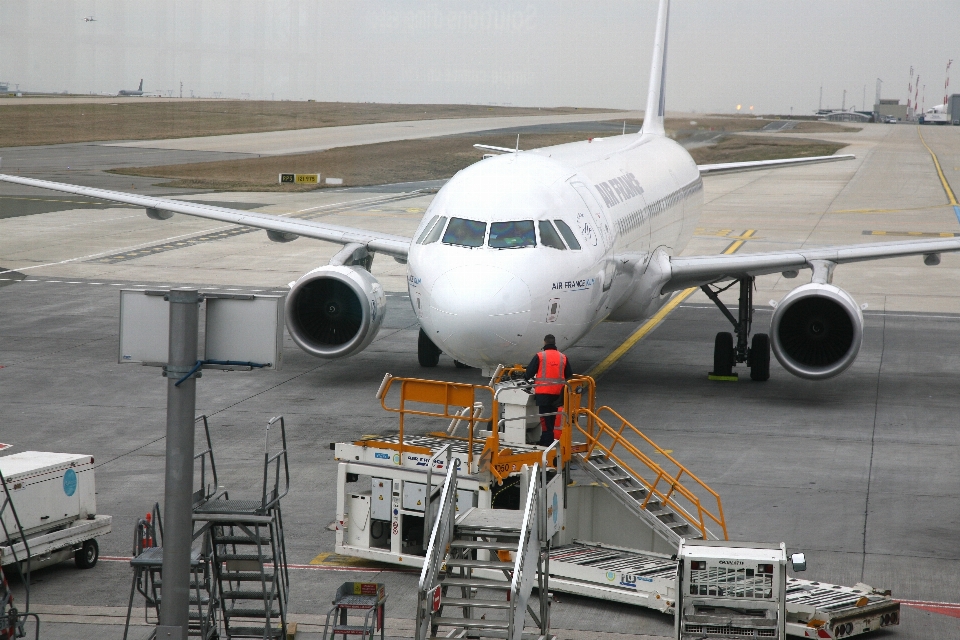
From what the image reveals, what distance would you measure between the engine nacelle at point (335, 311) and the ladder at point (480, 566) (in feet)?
33.0

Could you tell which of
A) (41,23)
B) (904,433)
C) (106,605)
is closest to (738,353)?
(904,433)

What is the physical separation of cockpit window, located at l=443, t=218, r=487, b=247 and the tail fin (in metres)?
16.4

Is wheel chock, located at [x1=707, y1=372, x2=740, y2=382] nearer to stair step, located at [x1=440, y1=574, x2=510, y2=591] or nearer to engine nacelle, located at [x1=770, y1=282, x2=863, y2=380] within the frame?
engine nacelle, located at [x1=770, y1=282, x2=863, y2=380]

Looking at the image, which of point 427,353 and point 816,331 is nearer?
point 816,331

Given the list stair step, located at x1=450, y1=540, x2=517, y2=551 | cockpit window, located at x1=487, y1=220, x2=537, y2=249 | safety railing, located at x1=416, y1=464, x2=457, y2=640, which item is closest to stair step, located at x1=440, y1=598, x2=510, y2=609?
safety railing, located at x1=416, y1=464, x2=457, y2=640

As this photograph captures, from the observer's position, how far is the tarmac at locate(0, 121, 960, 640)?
12.4 metres

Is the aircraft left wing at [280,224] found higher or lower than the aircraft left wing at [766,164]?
lower

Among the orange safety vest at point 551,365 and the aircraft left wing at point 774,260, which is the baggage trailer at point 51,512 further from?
the aircraft left wing at point 774,260

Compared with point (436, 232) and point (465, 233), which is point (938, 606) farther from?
point (436, 232)

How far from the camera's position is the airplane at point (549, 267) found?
16.5 m

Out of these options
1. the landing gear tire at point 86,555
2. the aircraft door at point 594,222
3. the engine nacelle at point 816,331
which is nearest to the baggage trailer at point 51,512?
the landing gear tire at point 86,555

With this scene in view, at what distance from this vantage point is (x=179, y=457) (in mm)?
8445

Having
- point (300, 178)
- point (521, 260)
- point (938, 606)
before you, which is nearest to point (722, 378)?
point (521, 260)

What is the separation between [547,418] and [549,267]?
3.12m
